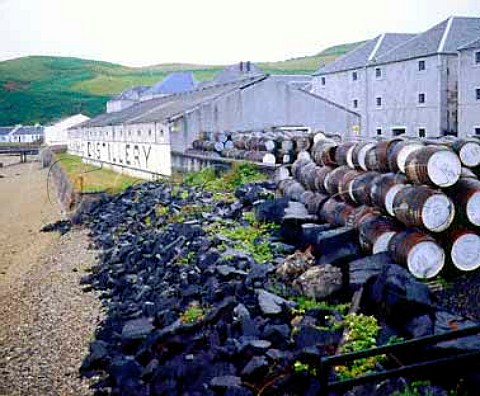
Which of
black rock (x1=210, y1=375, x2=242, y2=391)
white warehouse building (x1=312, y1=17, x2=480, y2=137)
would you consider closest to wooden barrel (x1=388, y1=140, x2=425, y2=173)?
black rock (x1=210, y1=375, x2=242, y2=391)

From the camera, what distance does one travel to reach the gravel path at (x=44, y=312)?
980cm

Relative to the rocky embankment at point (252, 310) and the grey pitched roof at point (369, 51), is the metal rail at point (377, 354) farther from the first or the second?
the grey pitched roof at point (369, 51)

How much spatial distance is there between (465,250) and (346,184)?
11.0ft

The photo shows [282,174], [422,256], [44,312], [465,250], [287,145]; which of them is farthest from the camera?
[287,145]

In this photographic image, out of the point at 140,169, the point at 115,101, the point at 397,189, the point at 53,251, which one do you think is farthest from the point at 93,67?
the point at 397,189

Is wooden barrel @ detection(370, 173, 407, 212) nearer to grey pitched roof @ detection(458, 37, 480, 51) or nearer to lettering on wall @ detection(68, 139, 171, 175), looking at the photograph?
lettering on wall @ detection(68, 139, 171, 175)

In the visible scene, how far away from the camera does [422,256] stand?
9.43 m

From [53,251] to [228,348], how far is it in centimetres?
1441

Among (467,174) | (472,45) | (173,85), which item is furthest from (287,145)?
(173,85)

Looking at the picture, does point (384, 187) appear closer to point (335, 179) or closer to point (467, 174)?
point (467, 174)

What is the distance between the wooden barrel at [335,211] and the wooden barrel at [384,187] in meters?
0.91

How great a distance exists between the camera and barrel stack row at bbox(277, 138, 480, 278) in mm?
9492

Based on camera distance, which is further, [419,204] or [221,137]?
[221,137]

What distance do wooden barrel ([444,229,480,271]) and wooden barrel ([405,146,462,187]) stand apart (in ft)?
2.96
